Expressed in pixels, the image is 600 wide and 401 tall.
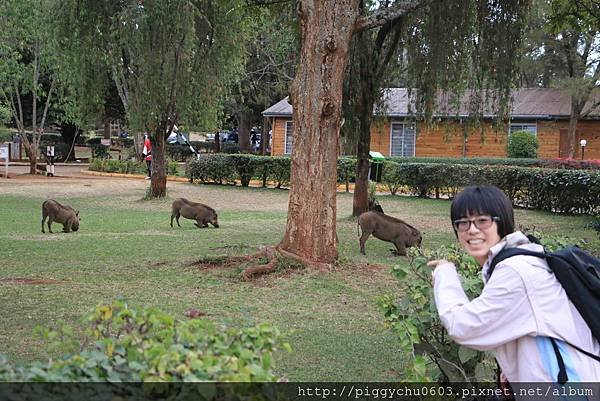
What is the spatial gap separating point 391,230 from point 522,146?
2000 centimetres

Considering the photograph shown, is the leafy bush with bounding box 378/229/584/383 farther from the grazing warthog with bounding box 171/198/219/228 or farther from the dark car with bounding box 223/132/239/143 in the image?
the dark car with bounding box 223/132/239/143

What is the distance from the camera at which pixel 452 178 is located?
74.1 feet

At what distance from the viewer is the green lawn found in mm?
5508

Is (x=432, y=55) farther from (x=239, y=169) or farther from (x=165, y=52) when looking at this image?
(x=239, y=169)

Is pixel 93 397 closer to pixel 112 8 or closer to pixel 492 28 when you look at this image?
pixel 492 28

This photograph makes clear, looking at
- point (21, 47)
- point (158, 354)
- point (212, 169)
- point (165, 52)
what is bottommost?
point (212, 169)

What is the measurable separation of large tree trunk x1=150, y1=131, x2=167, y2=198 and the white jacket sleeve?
17670 millimetres

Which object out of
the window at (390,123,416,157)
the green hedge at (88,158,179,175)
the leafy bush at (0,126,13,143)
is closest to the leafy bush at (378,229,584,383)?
the green hedge at (88,158,179,175)

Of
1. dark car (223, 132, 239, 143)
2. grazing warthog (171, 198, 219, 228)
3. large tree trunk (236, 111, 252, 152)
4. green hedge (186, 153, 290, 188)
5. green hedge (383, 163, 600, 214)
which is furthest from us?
dark car (223, 132, 239, 143)

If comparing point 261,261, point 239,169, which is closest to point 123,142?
point 239,169

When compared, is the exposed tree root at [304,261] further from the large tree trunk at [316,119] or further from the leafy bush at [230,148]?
the leafy bush at [230,148]

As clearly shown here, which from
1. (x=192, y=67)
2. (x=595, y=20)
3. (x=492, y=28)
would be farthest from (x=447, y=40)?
(x=192, y=67)

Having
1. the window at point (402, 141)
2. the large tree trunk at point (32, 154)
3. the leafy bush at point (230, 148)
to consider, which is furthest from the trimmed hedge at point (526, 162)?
the leafy bush at point (230, 148)

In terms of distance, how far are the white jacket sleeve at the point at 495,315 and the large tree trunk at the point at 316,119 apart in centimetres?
624
